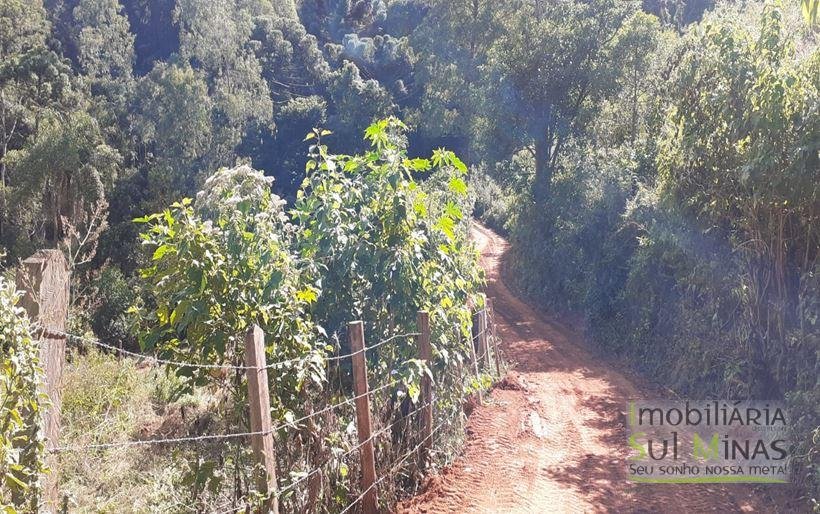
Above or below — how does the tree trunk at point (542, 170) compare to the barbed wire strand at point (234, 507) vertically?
above

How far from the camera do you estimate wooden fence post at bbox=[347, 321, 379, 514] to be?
5.22 metres

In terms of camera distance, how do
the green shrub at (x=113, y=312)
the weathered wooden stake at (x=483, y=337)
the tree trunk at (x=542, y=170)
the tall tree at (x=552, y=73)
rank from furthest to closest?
the tree trunk at (x=542, y=170) < the tall tree at (x=552, y=73) < the green shrub at (x=113, y=312) < the weathered wooden stake at (x=483, y=337)

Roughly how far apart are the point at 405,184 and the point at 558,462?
3.70 meters

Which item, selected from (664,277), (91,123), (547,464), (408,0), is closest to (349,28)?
(408,0)

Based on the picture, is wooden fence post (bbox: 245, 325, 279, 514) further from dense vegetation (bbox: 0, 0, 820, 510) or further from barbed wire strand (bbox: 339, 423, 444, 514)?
barbed wire strand (bbox: 339, 423, 444, 514)

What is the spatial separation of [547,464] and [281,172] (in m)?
26.7

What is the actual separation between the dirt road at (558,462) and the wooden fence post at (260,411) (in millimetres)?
2144

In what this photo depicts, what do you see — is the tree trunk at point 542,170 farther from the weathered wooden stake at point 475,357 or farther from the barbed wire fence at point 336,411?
the barbed wire fence at point 336,411

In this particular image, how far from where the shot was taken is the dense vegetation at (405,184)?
493cm

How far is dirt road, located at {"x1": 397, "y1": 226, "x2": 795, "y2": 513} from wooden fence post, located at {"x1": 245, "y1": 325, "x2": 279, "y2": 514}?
7.03 feet

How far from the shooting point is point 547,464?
7.71 m

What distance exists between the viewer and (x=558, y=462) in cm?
783

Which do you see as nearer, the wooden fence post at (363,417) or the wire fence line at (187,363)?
the wire fence line at (187,363)

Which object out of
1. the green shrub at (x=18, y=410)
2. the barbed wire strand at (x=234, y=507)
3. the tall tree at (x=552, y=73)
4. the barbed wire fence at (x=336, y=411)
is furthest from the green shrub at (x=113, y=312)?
the green shrub at (x=18, y=410)
